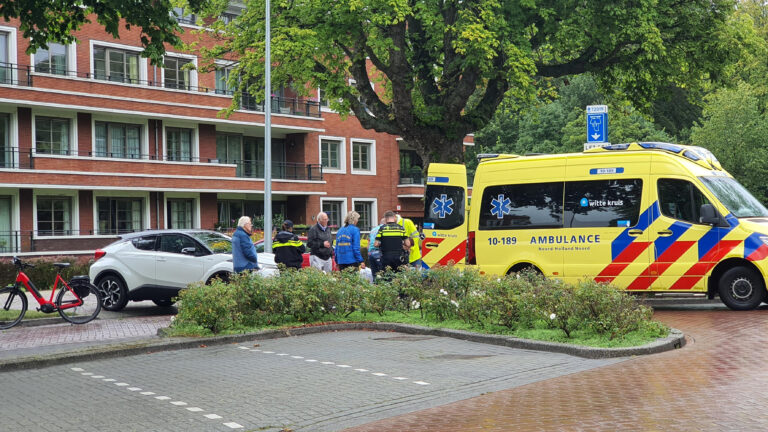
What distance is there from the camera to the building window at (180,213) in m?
38.8

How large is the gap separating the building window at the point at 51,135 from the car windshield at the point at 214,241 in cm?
1999

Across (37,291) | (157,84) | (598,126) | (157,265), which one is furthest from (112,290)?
(157,84)

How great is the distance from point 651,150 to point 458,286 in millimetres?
4844

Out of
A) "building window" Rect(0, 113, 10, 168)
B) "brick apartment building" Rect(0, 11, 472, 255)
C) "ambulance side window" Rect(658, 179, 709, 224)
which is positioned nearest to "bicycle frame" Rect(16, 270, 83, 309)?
"ambulance side window" Rect(658, 179, 709, 224)

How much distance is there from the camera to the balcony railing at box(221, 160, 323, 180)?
42594 millimetres

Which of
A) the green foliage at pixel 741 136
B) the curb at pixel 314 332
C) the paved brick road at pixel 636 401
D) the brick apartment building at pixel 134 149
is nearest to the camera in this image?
the paved brick road at pixel 636 401

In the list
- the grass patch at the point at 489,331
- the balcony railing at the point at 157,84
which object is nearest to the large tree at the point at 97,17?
the grass patch at the point at 489,331

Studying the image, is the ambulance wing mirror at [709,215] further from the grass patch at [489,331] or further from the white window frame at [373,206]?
the white window frame at [373,206]

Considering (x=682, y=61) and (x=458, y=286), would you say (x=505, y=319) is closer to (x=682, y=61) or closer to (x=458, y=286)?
(x=458, y=286)

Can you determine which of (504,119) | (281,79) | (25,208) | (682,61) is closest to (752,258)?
A: (682,61)

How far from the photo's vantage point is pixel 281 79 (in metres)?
24.6

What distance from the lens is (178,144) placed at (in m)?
39.2

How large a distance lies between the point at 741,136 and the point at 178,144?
29.9 metres

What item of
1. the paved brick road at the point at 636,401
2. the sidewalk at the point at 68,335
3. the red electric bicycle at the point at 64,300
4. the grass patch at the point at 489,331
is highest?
the red electric bicycle at the point at 64,300
